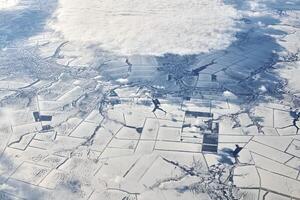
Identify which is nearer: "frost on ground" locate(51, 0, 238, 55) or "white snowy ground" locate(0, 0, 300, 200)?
"white snowy ground" locate(0, 0, 300, 200)

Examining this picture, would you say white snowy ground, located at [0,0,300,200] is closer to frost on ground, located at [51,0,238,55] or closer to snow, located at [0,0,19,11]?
frost on ground, located at [51,0,238,55]

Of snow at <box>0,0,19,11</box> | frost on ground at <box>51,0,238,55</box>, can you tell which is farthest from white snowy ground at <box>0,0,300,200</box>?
snow at <box>0,0,19,11</box>

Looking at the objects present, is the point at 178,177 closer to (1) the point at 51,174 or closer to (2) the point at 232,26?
(1) the point at 51,174

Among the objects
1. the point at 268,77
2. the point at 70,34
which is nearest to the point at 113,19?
the point at 70,34

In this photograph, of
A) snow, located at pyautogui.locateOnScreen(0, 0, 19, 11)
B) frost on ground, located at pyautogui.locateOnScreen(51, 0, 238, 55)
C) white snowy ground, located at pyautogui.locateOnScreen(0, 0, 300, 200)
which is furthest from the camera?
snow, located at pyautogui.locateOnScreen(0, 0, 19, 11)

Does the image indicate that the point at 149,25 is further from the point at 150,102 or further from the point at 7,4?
the point at 7,4

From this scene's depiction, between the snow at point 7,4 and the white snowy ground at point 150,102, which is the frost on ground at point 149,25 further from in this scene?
the snow at point 7,4

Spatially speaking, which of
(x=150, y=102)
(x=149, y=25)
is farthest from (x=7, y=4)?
(x=150, y=102)

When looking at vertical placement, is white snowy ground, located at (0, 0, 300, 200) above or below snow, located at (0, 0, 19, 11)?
below

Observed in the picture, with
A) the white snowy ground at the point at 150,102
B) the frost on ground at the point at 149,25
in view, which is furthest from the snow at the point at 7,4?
the frost on ground at the point at 149,25
